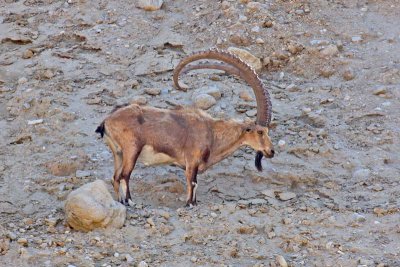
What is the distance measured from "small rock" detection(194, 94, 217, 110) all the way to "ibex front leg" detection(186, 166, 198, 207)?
6.58 ft

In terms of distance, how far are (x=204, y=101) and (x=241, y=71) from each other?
1723 millimetres

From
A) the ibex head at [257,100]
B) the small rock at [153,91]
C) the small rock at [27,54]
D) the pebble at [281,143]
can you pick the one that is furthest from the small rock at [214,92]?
the small rock at [27,54]

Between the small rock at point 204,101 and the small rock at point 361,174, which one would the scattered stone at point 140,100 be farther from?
the small rock at point 361,174

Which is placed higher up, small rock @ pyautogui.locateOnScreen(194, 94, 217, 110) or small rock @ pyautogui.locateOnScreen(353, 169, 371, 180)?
small rock @ pyautogui.locateOnScreen(353, 169, 371, 180)

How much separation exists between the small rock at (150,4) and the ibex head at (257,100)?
13.8ft

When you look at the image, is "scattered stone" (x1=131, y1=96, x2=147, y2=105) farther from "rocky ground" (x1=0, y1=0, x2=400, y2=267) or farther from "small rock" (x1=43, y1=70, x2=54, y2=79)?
"small rock" (x1=43, y1=70, x2=54, y2=79)

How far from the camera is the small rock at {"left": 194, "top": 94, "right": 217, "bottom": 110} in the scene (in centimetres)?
1133

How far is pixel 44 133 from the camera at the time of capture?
35.3ft

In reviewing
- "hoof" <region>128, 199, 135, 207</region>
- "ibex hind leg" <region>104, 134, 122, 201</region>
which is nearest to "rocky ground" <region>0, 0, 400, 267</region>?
A: "hoof" <region>128, 199, 135, 207</region>

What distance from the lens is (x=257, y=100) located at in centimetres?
970

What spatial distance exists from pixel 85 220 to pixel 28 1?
745cm

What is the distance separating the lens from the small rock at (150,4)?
13.8m

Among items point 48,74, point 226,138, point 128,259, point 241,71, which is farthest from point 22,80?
point 128,259

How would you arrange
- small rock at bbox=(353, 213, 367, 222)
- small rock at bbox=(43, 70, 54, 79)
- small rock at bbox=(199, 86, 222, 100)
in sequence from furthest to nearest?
small rock at bbox=(43, 70, 54, 79) → small rock at bbox=(199, 86, 222, 100) → small rock at bbox=(353, 213, 367, 222)
